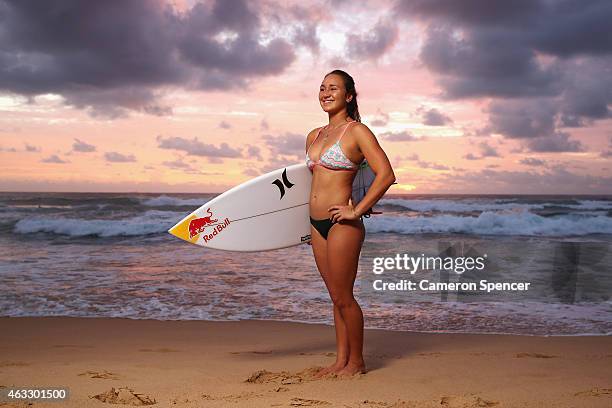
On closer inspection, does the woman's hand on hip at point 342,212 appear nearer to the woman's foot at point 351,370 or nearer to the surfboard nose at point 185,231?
the woman's foot at point 351,370

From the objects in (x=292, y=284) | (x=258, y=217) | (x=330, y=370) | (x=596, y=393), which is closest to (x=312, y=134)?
(x=258, y=217)

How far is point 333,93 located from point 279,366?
1689 millimetres

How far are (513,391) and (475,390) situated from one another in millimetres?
190

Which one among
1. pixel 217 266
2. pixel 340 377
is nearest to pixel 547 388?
pixel 340 377

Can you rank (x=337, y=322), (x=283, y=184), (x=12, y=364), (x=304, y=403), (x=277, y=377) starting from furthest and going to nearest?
(x=283, y=184) < (x=12, y=364) < (x=337, y=322) < (x=277, y=377) < (x=304, y=403)

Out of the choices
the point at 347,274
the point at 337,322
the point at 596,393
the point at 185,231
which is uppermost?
the point at 185,231

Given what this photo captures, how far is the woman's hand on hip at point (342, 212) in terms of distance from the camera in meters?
3.28

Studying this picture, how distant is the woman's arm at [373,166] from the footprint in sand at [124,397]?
139cm

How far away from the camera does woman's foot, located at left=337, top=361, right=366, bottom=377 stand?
3.45m

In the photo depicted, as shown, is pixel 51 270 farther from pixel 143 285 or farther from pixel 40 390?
pixel 40 390

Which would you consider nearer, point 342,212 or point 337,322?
point 342,212

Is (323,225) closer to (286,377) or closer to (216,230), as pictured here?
(286,377)

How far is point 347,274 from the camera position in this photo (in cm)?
341

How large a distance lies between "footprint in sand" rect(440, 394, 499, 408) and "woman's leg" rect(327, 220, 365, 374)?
655 millimetres
